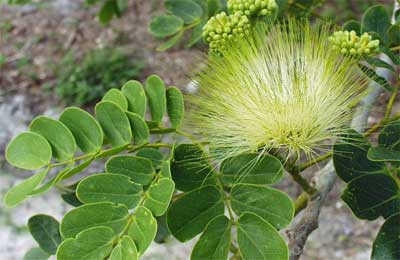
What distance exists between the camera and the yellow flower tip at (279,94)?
924 millimetres

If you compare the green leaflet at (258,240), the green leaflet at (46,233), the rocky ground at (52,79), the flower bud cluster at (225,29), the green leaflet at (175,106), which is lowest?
the rocky ground at (52,79)

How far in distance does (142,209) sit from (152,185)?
0.05m

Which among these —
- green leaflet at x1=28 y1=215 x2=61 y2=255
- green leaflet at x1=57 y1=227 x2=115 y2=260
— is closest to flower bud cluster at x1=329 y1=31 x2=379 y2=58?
green leaflet at x1=57 y1=227 x2=115 y2=260

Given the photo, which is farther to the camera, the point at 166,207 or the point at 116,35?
the point at 116,35

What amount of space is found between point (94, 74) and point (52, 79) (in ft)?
1.06

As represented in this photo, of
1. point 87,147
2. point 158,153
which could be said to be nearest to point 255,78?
point 158,153

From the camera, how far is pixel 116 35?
13.0 feet

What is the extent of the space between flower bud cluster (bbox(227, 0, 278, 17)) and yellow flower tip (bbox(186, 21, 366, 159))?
0.04 m

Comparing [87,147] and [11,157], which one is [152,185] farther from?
[11,157]

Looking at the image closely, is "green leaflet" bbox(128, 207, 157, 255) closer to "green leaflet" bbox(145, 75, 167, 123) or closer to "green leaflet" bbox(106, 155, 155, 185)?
"green leaflet" bbox(106, 155, 155, 185)

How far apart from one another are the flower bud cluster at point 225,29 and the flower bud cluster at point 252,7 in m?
0.02

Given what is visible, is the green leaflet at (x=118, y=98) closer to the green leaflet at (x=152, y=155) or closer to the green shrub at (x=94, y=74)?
the green leaflet at (x=152, y=155)

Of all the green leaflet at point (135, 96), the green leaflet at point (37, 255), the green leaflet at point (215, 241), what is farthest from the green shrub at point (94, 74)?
the green leaflet at point (215, 241)

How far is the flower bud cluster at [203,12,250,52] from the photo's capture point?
0.92 m
